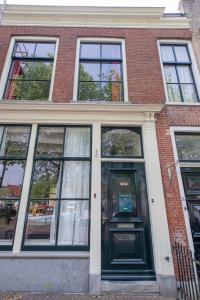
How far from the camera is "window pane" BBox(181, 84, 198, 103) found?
22.3 feet

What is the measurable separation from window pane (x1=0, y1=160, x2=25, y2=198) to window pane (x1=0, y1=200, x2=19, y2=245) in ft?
0.73

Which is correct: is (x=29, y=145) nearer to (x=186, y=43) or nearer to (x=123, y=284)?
(x=123, y=284)

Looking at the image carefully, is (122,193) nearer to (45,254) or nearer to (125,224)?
(125,224)

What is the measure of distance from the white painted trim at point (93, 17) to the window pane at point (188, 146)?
4.48m

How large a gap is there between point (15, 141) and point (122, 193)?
3270mm

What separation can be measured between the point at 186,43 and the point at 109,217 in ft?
21.9

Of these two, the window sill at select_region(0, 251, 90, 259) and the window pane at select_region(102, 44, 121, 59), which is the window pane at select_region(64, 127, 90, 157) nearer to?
the window sill at select_region(0, 251, 90, 259)

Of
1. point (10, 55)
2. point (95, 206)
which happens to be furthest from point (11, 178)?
point (10, 55)

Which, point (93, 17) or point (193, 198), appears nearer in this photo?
point (193, 198)

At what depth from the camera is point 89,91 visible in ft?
22.5

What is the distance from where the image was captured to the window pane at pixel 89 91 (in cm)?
678

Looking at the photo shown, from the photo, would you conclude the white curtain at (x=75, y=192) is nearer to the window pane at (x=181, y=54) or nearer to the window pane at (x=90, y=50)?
the window pane at (x=90, y=50)

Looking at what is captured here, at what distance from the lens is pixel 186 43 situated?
25.4 feet

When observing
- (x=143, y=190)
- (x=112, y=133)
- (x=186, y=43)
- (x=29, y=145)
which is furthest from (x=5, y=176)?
(x=186, y=43)
